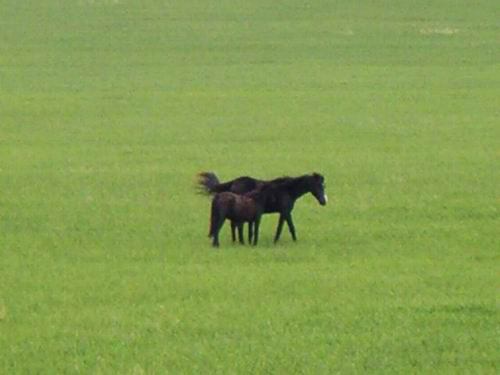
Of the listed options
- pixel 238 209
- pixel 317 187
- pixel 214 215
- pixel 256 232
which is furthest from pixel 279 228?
pixel 214 215

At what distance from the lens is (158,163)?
2230 cm

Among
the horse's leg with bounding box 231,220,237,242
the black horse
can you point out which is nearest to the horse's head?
the black horse

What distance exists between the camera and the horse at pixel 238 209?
1477 centimetres

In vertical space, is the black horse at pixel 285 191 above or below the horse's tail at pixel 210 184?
above

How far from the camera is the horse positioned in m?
14.8

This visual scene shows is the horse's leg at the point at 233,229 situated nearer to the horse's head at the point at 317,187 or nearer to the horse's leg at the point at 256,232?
the horse's leg at the point at 256,232

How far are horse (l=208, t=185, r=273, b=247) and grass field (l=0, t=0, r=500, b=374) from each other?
25 cm

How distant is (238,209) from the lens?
14.8 meters

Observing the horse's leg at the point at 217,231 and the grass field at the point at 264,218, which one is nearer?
the grass field at the point at 264,218

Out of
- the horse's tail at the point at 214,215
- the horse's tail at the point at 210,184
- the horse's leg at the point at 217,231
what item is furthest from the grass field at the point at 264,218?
the horse's tail at the point at 210,184

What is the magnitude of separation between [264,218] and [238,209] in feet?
8.29

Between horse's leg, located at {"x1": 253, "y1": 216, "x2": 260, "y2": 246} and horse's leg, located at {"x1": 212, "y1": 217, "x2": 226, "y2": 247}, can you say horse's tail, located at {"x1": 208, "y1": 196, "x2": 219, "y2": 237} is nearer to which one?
horse's leg, located at {"x1": 212, "y1": 217, "x2": 226, "y2": 247}

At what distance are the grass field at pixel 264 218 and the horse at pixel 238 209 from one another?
249 millimetres

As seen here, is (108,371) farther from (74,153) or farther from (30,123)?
(30,123)
